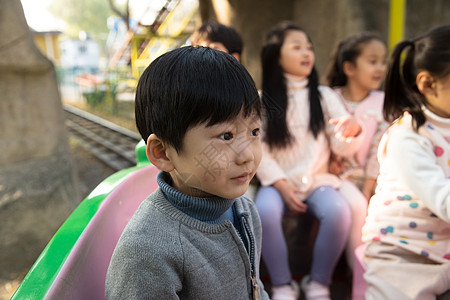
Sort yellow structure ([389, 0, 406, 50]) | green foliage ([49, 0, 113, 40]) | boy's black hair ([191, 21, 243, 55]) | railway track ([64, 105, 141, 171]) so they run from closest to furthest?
boy's black hair ([191, 21, 243, 55]) → yellow structure ([389, 0, 406, 50]) → railway track ([64, 105, 141, 171]) → green foliage ([49, 0, 113, 40])

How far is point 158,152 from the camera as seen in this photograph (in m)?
0.72

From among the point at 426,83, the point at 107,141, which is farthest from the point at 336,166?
the point at 107,141

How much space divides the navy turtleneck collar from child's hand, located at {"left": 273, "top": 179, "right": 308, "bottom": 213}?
0.87m

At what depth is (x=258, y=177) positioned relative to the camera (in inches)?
68.4

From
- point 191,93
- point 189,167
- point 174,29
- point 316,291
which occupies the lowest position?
point 316,291

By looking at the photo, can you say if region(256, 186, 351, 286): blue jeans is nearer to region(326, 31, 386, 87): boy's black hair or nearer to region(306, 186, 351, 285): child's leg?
region(306, 186, 351, 285): child's leg

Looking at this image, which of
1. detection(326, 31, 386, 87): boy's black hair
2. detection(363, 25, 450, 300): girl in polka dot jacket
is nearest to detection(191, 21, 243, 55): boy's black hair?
detection(326, 31, 386, 87): boy's black hair

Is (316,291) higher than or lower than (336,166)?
lower

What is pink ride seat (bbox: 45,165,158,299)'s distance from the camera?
736mm

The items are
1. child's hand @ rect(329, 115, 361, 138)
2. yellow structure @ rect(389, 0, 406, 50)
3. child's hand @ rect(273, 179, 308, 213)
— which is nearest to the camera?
child's hand @ rect(329, 115, 361, 138)

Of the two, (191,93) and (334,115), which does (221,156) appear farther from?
(334,115)

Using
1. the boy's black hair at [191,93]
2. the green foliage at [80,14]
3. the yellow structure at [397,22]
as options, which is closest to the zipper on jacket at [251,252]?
the boy's black hair at [191,93]

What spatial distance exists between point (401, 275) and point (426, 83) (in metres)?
0.60

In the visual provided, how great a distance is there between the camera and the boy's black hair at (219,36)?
1.78 meters
